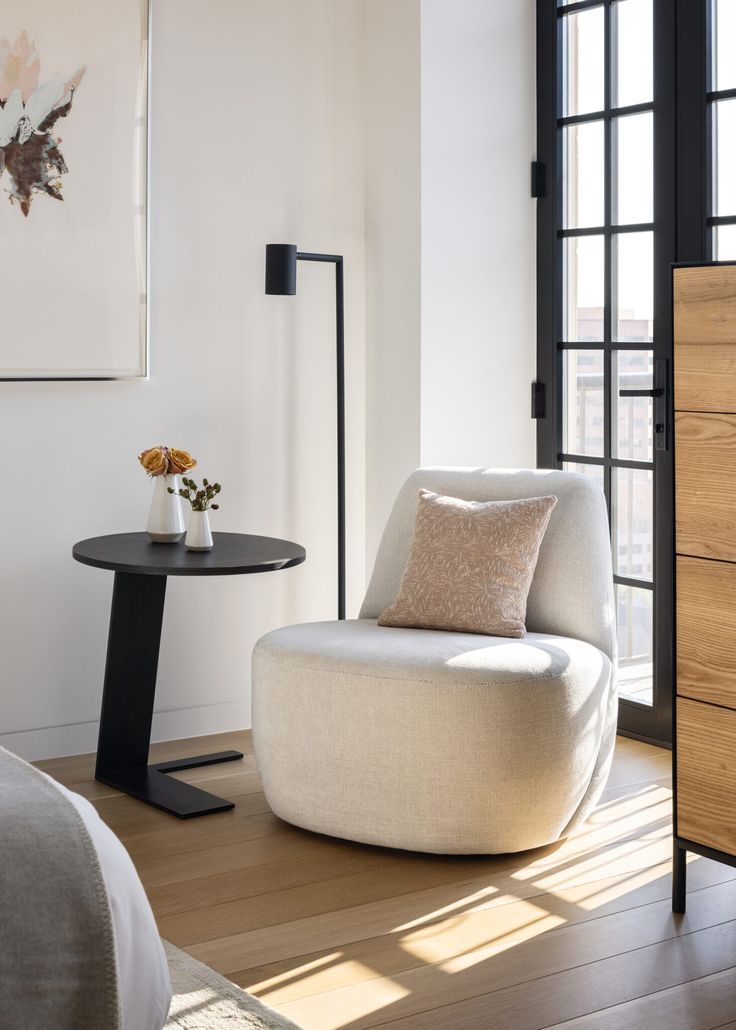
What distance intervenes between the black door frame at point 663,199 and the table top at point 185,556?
1.09m

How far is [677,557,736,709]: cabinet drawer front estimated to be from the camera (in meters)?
→ 2.59

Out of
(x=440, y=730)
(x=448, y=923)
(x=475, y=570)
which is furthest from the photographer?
(x=475, y=570)

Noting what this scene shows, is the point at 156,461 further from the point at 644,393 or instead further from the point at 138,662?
the point at 644,393

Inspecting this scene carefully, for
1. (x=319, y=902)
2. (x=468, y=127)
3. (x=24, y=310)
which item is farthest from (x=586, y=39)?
(x=319, y=902)

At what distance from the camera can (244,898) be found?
2859 millimetres

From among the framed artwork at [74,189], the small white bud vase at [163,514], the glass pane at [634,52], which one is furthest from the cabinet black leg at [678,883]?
the glass pane at [634,52]

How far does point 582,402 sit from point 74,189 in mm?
1753

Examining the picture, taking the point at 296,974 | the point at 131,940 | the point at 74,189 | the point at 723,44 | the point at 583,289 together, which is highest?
the point at 723,44

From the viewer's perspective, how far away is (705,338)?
2607 mm

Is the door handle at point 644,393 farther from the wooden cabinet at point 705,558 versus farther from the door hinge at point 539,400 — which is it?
the wooden cabinet at point 705,558

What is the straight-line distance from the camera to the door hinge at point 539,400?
14.4ft

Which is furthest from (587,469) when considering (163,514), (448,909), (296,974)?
(296,974)

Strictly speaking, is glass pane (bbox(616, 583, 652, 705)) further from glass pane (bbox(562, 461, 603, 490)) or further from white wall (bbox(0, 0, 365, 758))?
white wall (bbox(0, 0, 365, 758))

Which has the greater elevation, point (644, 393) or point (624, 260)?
point (624, 260)
